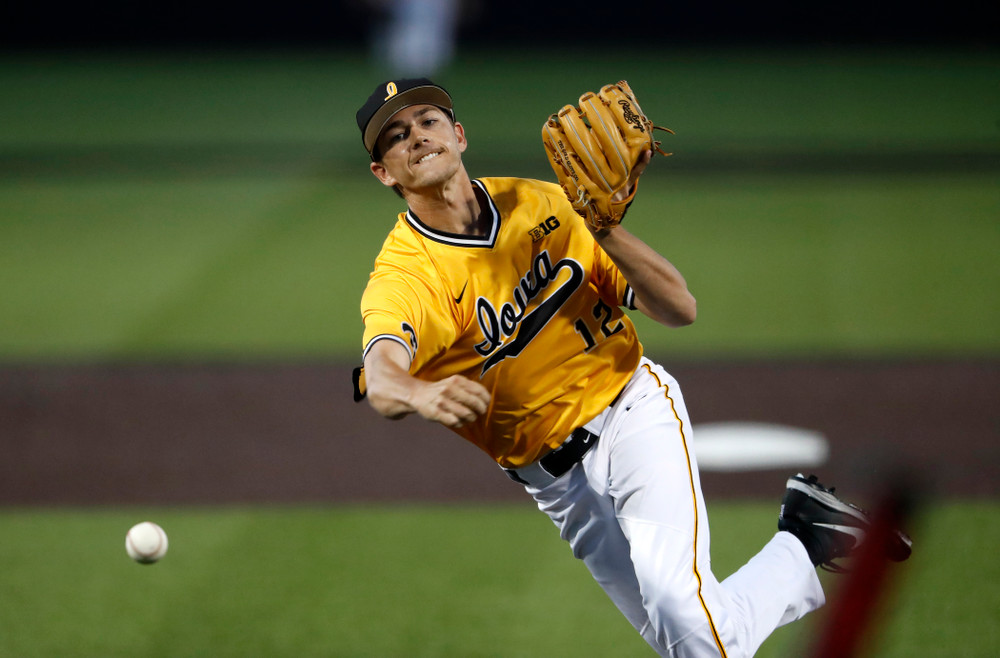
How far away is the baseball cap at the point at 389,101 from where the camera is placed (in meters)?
3.91

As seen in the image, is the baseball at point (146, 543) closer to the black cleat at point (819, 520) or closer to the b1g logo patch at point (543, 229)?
the b1g logo patch at point (543, 229)

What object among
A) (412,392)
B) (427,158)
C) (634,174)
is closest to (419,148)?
(427,158)

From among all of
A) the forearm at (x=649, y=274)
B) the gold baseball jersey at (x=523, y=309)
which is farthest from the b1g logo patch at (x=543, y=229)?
the forearm at (x=649, y=274)

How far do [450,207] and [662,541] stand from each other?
1415 mm

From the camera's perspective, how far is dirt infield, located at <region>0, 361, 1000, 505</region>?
6.83 m

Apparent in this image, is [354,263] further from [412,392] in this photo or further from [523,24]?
[523,24]

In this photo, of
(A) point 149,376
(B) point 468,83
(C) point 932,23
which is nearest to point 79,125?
(B) point 468,83

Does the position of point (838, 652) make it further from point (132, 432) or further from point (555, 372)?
point (132, 432)

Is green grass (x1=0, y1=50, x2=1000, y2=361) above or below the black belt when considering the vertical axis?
below

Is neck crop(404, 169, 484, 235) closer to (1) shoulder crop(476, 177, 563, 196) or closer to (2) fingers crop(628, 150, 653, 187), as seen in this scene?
(1) shoulder crop(476, 177, 563, 196)

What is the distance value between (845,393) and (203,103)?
12.0 metres

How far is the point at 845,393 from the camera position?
25.1ft

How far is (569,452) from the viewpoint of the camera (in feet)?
13.4

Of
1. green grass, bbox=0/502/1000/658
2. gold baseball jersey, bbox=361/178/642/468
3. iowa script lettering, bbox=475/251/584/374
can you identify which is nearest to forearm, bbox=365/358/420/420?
gold baseball jersey, bbox=361/178/642/468
